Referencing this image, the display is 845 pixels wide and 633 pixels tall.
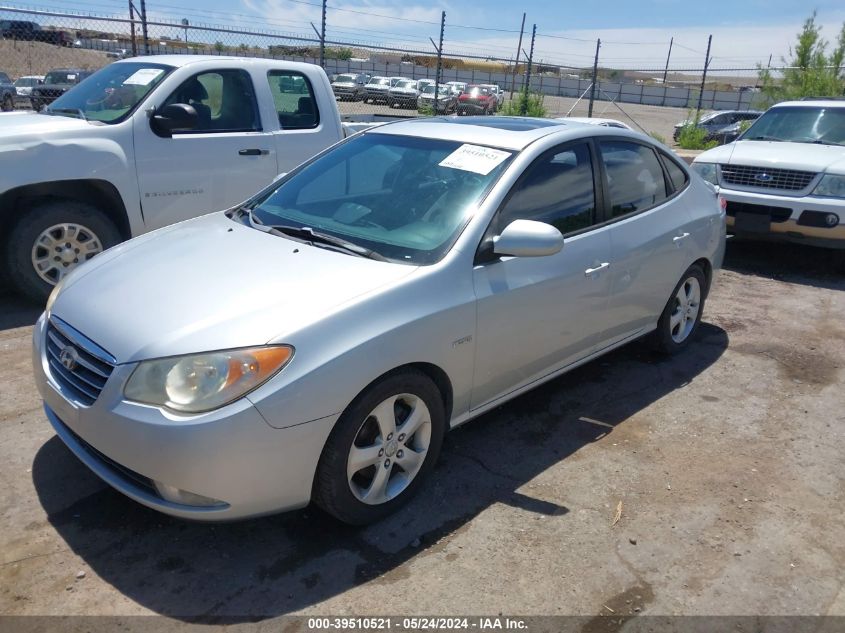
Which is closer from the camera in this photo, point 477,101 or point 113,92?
point 113,92

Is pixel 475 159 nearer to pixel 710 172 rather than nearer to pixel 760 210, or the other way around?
pixel 760 210

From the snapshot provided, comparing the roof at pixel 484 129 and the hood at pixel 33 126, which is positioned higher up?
the roof at pixel 484 129

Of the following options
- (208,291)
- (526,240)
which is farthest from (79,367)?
(526,240)

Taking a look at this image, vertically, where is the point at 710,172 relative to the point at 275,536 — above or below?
above

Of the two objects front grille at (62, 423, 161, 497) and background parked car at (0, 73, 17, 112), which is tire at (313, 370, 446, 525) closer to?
front grille at (62, 423, 161, 497)

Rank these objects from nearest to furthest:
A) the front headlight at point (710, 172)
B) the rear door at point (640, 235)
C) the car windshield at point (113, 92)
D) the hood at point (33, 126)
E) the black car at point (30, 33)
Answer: the rear door at point (640, 235) < the hood at point (33, 126) < the car windshield at point (113, 92) < the front headlight at point (710, 172) < the black car at point (30, 33)

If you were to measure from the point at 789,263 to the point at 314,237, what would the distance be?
22.4 feet

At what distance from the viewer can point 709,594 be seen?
284cm

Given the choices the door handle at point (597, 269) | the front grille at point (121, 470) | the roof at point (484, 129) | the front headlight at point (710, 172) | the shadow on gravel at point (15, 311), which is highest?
the roof at point (484, 129)

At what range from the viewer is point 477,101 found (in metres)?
26.9

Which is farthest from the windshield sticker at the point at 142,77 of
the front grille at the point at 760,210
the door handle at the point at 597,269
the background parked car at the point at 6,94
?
the background parked car at the point at 6,94

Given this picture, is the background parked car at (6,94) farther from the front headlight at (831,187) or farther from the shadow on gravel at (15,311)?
the front headlight at (831,187)

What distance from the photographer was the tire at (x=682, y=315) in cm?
500

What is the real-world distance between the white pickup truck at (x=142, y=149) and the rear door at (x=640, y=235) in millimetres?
3176
